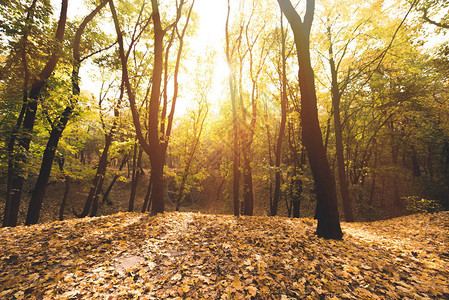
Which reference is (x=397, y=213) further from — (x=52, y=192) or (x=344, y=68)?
(x=52, y=192)

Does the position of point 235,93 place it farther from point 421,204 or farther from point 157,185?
point 421,204

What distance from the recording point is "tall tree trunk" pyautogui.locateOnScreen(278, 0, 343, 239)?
191 inches

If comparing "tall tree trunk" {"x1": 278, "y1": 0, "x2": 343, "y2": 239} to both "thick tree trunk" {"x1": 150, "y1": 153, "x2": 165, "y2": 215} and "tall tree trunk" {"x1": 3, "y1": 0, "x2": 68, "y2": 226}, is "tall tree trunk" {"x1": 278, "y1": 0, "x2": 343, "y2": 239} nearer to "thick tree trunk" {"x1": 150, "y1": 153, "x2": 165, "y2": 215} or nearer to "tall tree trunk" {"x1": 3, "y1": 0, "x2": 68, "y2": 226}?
"thick tree trunk" {"x1": 150, "y1": 153, "x2": 165, "y2": 215}

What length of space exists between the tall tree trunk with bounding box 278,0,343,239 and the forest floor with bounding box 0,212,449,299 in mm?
515

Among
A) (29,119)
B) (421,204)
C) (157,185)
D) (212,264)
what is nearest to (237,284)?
(212,264)

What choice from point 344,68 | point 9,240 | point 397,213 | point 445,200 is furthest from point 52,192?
point 445,200

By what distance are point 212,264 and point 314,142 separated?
4.03 m

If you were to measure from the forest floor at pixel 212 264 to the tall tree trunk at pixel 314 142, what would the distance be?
51 centimetres

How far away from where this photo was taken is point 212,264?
349 centimetres

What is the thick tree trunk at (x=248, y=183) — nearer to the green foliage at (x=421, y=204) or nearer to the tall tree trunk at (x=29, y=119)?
the green foliage at (x=421, y=204)

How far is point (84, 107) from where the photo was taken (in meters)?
8.75

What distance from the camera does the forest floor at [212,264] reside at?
2666 millimetres

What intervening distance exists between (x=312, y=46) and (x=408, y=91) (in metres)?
6.94

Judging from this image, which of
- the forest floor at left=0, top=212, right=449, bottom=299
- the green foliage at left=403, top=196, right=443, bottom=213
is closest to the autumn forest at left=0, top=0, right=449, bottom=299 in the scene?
the forest floor at left=0, top=212, right=449, bottom=299
